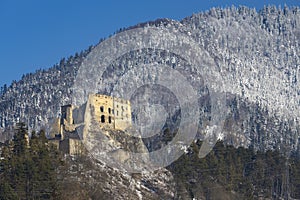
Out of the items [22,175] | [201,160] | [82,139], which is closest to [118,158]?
[82,139]

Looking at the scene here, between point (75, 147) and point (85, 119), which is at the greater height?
point (85, 119)

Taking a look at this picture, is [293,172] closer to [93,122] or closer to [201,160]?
[201,160]

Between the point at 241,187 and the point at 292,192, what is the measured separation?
1174 cm

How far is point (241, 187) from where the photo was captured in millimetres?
140375

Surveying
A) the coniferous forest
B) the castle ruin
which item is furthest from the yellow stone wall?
the coniferous forest

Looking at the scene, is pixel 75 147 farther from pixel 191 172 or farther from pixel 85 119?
pixel 191 172

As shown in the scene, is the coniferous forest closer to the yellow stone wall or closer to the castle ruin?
the yellow stone wall

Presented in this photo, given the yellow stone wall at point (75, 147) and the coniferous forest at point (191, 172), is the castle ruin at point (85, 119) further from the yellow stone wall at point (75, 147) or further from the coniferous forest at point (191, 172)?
the coniferous forest at point (191, 172)

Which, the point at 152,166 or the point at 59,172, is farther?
the point at 152,166

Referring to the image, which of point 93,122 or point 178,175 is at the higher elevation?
point 93,122

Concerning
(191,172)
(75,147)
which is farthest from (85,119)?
(191,172)

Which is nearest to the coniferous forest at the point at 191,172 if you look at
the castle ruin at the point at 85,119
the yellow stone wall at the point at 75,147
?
the yellow stone wall at the point at 75,147

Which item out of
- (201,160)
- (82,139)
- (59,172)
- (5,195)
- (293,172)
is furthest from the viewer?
(293,172)

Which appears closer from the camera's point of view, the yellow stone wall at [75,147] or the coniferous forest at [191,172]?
the coniferous forest at [191,172]
